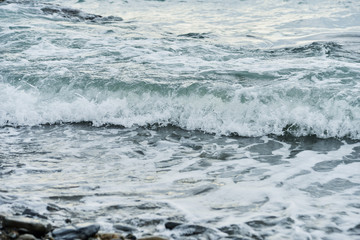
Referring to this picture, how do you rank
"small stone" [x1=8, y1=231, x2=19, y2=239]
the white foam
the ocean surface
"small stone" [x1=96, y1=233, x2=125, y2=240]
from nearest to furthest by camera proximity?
"small stone" [x1=8, y1=231, x2=19, y2=239], "small stone" [x1=96, y1=233, x2=125, y2=240], the ocean surface, the white foam

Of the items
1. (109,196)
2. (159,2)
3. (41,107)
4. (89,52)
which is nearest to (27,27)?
(89,52)

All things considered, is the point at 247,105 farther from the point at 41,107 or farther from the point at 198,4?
the point at 198,4

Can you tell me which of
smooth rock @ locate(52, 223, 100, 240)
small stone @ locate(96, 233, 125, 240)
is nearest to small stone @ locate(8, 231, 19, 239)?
smooth rock @ locate(52, 223, 100, 240)

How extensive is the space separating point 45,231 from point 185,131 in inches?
135

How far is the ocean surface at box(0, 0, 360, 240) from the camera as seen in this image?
12.0 ft

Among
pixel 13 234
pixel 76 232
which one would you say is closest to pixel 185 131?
pixel 76 232

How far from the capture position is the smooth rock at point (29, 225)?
10.2ft

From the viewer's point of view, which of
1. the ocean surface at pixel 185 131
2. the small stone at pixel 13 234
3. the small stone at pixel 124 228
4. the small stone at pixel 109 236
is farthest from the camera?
the ocean surface at pixel 185 131

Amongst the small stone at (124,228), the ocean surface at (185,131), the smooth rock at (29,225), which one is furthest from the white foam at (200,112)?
the smooth rock at (29,225)

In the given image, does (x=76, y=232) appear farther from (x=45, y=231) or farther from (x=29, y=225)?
(x=29, y=225)

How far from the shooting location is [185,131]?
6.36m

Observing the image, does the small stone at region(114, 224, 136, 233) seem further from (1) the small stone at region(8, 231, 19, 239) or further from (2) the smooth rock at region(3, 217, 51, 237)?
(1) the small stone at region(8, 231, 19, 239)

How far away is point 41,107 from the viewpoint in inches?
292

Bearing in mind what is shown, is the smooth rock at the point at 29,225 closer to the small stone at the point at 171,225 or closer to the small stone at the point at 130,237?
the small stone at the point at 130,237
